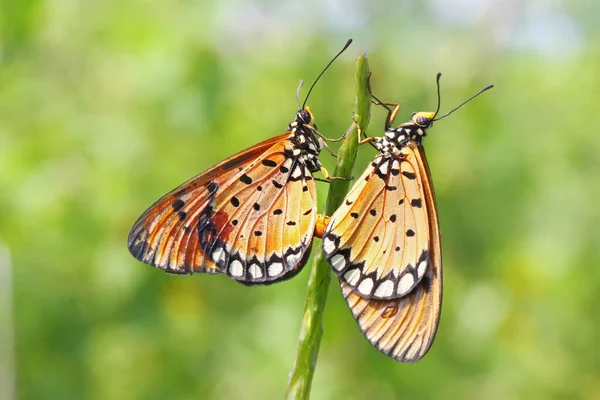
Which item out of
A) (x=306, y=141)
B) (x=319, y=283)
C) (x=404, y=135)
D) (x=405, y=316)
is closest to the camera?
(x=319, y=283)

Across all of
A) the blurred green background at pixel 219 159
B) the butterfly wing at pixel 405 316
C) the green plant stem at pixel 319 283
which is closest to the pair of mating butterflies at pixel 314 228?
the butterfly wing at pixel 405 316

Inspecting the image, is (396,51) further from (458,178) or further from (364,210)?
(364,210)

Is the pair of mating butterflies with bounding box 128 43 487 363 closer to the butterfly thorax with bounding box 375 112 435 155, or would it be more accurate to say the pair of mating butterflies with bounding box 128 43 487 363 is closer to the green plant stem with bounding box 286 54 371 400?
the butterfly thorax with bounding box 375 112 435 155

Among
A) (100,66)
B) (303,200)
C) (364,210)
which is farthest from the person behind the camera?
(100,66)

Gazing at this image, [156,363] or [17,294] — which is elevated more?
[17,294]

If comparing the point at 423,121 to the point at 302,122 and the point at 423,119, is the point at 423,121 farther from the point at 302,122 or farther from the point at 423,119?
the point at 302,122

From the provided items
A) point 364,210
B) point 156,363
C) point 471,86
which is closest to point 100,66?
point 156,363

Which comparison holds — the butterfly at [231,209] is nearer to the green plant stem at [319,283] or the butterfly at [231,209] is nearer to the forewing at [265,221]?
the forewing at [265,221]

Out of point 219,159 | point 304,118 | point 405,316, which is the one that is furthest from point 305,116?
point 219,159
